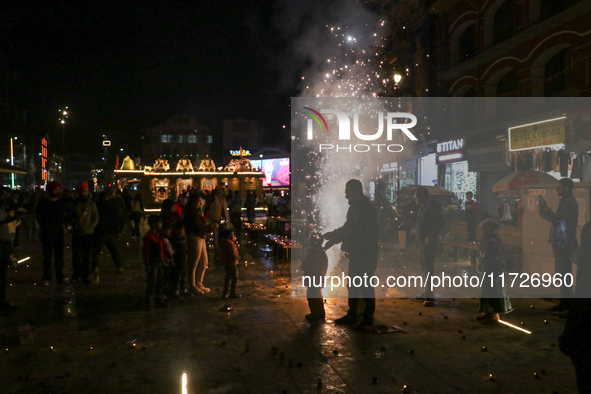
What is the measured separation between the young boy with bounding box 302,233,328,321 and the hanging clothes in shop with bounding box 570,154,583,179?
11.1 meters

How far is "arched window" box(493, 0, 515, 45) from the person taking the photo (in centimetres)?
1672

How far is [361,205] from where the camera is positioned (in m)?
6.09

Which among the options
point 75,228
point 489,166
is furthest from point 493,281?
point 489,166

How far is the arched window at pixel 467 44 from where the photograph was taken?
63.6ft

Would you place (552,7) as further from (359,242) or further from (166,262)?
(166,262)

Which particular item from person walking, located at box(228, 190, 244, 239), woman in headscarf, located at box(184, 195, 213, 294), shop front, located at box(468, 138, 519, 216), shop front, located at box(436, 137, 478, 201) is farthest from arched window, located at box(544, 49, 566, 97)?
woman in headscarf, located at box(184, 195, 213, 294)

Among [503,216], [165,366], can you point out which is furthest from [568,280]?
[503,216]

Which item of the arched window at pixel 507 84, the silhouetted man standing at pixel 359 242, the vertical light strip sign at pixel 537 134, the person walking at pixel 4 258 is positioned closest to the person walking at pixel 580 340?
the silhouetted man standing at pixel 359 242

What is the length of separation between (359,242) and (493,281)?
6.29 ft

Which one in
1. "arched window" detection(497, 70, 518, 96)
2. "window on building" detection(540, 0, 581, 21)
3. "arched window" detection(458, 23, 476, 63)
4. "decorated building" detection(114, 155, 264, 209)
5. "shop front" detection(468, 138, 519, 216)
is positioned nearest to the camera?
"window on building" detection(540, 0, 581, 21)

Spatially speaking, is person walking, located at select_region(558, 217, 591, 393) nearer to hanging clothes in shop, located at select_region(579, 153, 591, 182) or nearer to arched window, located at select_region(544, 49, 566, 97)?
hanging clothes in shop, located at select_region(579, 153, 591, 182)

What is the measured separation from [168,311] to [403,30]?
23.2m

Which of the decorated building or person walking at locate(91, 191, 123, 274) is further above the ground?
the decorated building

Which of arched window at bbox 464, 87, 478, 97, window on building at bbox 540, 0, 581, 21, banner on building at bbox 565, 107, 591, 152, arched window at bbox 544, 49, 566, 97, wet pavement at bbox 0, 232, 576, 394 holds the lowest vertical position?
wet pavement at bbox 0, 232, 576, 394
